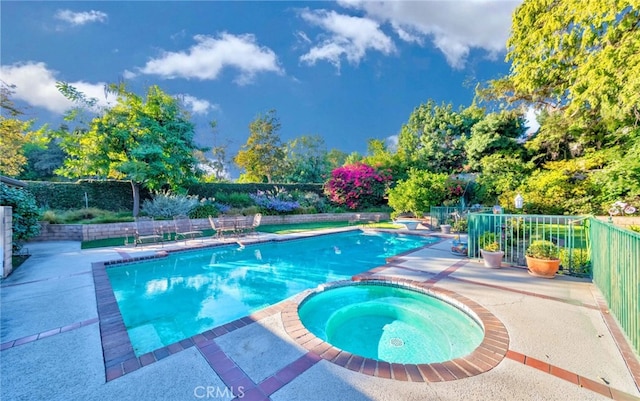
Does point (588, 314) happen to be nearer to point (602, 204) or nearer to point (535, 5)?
point (535, 5)

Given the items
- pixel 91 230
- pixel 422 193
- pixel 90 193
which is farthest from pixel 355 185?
pixel 90 193

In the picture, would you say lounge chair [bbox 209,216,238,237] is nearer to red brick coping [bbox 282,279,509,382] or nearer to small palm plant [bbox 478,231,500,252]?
red brick coping [bbox 282,279,509,382]

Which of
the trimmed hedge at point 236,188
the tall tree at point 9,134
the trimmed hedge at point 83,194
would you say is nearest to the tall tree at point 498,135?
the trimmed hedge at point 236,188

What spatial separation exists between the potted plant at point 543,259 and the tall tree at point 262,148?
20158 mm

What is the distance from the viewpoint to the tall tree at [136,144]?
11.7 metres

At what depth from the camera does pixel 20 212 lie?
678 centimetres

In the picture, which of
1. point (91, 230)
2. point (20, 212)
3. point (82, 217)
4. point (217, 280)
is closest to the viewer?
point (217, 280)

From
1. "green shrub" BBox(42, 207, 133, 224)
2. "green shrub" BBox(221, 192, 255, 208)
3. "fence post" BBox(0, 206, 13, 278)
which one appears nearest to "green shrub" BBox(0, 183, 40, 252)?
"fence post" BBox(0, 206, 13, 278)

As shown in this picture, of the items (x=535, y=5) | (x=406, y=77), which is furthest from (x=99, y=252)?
(x=406, y=77)

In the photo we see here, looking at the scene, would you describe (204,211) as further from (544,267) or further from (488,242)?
(544,267)

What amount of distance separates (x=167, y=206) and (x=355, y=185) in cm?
1172

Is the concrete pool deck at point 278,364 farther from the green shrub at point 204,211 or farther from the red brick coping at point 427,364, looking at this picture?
the green shrub at point 204,211

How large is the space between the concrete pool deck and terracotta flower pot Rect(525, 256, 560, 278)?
0.86 m

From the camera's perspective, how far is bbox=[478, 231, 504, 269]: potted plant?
591 cm
